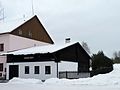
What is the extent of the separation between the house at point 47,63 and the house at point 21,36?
7.73 ft

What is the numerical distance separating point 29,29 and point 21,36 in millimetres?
2725

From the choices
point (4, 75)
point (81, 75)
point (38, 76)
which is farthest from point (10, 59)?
point (81, 75)

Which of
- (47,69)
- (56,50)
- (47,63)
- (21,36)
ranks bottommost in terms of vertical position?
(47,69)

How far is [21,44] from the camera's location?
4184 centimetres

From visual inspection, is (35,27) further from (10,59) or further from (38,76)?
(38,76)

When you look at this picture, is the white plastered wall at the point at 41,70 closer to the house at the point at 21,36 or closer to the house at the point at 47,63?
the house at the point at 47,63

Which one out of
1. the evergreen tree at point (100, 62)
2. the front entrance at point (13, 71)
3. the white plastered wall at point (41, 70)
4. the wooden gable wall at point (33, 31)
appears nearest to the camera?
the white plastered wall at point (41, 70)

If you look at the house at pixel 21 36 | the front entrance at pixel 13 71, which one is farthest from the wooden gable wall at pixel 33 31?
the front entrance at pixel 13 71

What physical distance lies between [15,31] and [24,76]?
26.2 feet

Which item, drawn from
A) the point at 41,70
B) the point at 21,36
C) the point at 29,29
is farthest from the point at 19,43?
the point at 41,70

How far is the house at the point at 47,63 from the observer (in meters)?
34.0

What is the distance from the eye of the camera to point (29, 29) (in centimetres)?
4441

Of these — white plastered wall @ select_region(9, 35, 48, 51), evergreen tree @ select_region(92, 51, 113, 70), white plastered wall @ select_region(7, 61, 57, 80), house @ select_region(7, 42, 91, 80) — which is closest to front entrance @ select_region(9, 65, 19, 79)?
house @ select_region(7, 42, 91, 80)

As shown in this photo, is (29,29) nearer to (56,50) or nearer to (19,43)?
(19,43)
